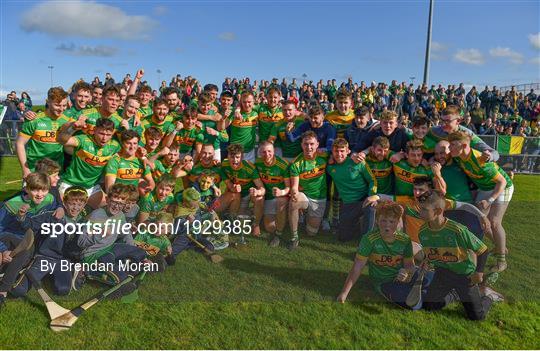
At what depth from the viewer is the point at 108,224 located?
4.58 meters

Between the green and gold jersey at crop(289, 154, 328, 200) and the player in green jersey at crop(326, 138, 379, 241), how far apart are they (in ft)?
0.47

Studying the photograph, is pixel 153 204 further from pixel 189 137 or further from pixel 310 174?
pixel 310 174

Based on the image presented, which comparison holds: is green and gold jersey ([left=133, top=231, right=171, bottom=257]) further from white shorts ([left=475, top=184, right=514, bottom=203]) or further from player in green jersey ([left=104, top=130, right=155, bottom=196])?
white shorts ([left=475, top=184, right=514, bottom=203])

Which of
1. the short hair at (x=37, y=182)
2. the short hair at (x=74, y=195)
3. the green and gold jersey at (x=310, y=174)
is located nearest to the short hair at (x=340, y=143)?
the green and gold jersey at (x=310, y=174)

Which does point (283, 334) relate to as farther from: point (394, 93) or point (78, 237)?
point (394, 93)

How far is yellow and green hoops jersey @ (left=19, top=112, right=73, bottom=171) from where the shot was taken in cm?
580

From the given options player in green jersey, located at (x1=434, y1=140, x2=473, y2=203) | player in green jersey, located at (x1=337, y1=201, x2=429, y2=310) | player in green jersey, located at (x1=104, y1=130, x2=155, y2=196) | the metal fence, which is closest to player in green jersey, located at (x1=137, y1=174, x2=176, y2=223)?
player in green jersey, located at (x1=104, y1=130, x2=155, y2=196)

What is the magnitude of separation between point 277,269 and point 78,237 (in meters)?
2.31

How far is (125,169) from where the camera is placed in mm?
5703

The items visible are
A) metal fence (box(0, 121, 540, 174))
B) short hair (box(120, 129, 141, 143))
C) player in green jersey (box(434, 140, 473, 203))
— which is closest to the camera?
player in green jersey (box(434, 140, 473, 203))

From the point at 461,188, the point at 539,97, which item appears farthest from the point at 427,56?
the point at 461,188

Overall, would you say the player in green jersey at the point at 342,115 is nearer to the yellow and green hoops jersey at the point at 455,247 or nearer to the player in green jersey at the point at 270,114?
the player in green jersey at the point at 270,114

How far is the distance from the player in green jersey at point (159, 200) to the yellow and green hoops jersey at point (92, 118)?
140cm

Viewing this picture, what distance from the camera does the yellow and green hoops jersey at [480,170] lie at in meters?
5.30
